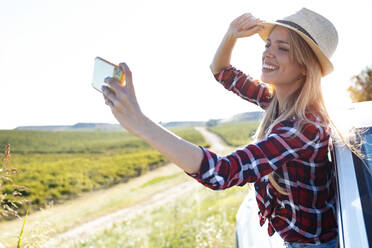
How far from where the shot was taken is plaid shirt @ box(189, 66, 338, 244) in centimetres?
130

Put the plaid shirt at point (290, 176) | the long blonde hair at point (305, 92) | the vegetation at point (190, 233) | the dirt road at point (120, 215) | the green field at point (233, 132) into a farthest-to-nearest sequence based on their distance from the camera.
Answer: the green field at point (233, 132) → the dirt road at point (120, 215) → the vegetation at point (190, 233) → the long blonde hair at point (305, 92) → the plaid shirt at point (290, 176)

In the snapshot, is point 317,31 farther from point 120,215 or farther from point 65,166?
point 65,166

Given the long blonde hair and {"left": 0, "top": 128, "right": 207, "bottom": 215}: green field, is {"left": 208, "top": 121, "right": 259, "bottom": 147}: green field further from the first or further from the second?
the long blonde hair

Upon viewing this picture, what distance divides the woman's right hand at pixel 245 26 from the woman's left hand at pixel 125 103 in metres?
1.12

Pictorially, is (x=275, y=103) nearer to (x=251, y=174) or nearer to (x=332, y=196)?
(x=332, y=196)

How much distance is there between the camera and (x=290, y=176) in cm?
161

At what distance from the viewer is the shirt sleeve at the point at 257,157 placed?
1.26m

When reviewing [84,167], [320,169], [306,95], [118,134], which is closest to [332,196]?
[320,169]

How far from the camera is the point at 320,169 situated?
1656 millimetres

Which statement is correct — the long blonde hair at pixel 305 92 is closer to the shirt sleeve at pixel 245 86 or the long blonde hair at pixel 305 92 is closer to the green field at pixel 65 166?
the shirt sleeve at pixel 245 86

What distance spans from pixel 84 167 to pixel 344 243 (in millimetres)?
31544

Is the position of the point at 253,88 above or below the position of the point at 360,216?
above

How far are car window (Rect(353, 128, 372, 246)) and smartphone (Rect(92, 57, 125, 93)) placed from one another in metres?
0.98

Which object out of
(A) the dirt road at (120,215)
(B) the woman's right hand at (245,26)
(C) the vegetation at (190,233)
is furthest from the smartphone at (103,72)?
(A) the dirt road at (120,215)
